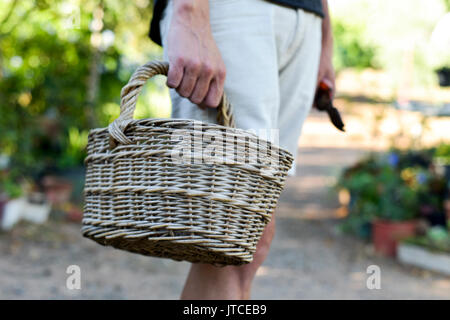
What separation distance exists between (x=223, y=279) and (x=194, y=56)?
22.5 inches

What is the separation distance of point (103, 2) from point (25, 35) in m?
0.94

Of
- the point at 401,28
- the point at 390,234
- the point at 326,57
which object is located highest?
the point at 401,28

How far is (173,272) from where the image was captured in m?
3.07

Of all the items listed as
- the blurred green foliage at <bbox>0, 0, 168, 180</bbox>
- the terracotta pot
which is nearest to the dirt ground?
the terracotta pot

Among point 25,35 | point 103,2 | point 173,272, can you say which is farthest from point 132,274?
point 25,35

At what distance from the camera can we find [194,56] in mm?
1129

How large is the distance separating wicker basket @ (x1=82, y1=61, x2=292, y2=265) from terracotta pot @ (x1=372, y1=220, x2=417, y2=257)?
283cm

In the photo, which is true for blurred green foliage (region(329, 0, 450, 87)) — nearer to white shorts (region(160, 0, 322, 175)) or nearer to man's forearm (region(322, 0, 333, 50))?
man's forearm (region(322, 0, 333, 50))

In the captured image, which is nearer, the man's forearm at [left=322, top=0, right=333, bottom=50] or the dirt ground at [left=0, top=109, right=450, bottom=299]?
the man's forearm at [left=322, top=0, right=333, bottom=50]

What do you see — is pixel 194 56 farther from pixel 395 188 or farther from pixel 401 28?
pixel 401 28

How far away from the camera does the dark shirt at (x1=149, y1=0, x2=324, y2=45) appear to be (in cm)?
130

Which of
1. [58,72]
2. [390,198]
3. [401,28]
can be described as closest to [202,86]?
[390,198]

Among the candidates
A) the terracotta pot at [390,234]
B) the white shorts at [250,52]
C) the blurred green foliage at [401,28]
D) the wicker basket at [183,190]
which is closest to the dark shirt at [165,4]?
the white shorts at [250,52]

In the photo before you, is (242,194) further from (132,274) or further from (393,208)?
(393,208)
